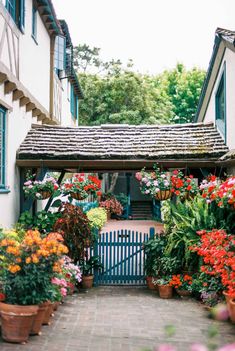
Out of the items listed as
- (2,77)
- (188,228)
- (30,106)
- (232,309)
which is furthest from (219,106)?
(232,309)

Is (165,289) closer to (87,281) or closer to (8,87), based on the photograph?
(87,281)

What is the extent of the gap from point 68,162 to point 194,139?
332 cm

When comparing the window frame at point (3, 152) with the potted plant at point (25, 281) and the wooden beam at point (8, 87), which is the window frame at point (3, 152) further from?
the potted plant at point (25, 281)

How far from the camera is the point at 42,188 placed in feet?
32.1

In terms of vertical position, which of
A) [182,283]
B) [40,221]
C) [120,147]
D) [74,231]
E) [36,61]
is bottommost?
[182,283]

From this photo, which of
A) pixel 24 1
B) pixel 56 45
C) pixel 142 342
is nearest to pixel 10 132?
pixel 24 1

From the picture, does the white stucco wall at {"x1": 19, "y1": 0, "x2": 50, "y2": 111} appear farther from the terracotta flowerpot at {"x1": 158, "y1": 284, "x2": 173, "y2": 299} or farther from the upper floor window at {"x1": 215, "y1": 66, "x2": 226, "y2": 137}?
the terracotta flowerpot at {"x1": 158, "y1": 284, "x2": 173, "y2": 299}

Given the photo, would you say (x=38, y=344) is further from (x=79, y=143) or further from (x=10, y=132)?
(x=79, y=143)

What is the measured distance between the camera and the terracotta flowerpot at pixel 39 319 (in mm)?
5980

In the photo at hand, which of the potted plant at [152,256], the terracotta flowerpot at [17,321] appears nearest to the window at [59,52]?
the potted plant at [152,256]

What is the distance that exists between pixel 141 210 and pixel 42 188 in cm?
2017

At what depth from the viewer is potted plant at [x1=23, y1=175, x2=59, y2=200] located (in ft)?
32.0

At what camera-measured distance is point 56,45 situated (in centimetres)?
1625

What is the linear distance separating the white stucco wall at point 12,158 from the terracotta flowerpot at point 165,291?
11.3ft
